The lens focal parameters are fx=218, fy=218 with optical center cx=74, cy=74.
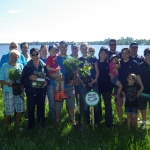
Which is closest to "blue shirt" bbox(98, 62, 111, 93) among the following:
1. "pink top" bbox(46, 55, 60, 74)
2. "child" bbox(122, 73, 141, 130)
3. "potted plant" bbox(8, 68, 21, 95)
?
"child" bbox(122, 73, 141, 130)

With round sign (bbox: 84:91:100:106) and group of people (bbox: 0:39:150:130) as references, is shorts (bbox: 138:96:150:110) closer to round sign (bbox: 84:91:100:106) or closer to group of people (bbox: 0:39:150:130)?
group of people (bbox: 0:39:150:130)

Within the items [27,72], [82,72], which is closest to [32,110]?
[27,72]

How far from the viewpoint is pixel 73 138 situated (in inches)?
213

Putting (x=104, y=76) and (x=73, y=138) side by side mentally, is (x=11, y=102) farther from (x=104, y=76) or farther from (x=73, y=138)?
(x=104, y=76)

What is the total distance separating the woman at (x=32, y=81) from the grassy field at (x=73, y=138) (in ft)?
1.55

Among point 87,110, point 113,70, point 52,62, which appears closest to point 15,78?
point 52,62

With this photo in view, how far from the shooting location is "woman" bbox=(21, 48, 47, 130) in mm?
5502

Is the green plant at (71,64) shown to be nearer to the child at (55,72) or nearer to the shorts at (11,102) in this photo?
the child at (55,72)

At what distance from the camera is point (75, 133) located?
18.6ft

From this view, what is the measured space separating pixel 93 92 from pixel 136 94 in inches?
43.4

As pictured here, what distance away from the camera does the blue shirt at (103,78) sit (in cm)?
581

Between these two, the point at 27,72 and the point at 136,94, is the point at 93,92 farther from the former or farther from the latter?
the point at 27,72

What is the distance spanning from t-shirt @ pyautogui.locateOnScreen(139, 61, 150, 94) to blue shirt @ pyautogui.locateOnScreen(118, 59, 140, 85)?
0.99 ft

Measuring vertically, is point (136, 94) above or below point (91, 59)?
below
